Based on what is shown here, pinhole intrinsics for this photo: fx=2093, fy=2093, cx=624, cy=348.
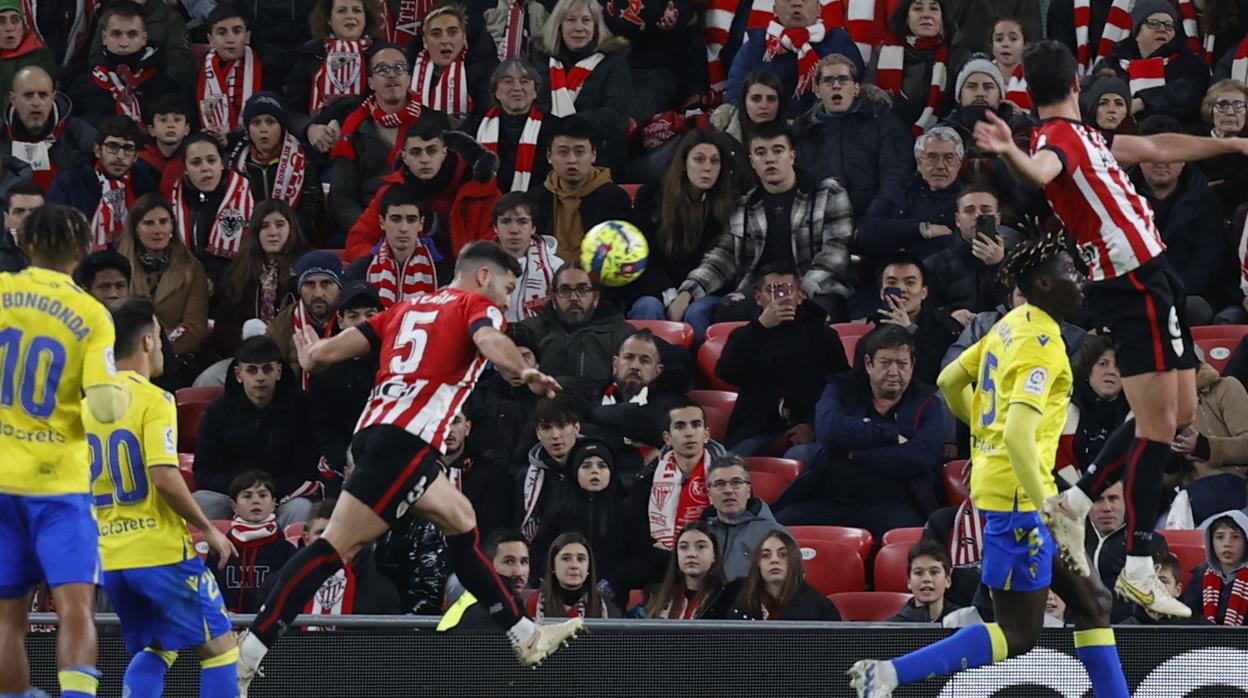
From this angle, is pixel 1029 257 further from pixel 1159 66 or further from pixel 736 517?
pixel 1159 66

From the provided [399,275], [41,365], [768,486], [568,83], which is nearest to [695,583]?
[768,486]

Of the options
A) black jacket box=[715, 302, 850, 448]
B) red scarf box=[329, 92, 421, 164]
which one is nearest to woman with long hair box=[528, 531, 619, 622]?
black jacket box=[715, 302, 850, 448]

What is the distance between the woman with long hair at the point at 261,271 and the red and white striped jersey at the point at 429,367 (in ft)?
15.3

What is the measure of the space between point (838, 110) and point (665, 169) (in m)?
1.15

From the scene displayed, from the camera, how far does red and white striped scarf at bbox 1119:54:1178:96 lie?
44.1 feet

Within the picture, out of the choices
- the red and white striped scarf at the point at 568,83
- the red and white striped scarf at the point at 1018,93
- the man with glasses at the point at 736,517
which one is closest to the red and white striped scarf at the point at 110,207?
the red and white striped scarf at the point at 568,83

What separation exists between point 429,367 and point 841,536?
3251 mm

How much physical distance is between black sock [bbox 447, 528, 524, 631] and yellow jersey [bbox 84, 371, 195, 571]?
46.1 inches

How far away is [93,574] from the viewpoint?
761cm

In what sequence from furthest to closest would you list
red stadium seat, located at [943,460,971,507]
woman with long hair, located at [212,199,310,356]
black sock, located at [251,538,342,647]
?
woman with long hair, located at [212,199,310,356]
red stadium seat, located at [943,460,971,507]
black sock, located at [251,538,342,647]

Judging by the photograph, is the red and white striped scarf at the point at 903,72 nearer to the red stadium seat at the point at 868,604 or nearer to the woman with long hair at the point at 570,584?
the red stadium seat at the point at 868,604

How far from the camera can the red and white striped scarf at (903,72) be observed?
13734mm

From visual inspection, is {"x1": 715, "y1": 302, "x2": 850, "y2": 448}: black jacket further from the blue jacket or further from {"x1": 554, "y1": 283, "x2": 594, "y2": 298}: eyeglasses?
the blue jacket

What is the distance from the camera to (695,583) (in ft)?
34.2
